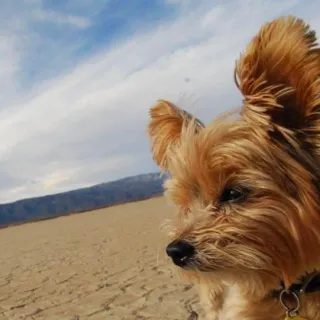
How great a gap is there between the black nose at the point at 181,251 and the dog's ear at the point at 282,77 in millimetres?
803

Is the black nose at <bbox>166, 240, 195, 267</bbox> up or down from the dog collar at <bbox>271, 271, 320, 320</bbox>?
up

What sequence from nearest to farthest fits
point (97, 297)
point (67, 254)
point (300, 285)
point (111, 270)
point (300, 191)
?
point (300, 191) < point (300, 285) < point (97, 297) < point (111, 270) < point (67, 254)

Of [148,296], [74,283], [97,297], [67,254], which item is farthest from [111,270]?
[67,254]

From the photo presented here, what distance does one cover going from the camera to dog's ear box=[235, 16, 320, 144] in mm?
3105

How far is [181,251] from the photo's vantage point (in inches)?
138

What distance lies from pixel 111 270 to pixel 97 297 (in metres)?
2.92

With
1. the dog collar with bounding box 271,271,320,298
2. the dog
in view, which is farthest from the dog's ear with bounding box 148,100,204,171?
the dog collar with bounding box 271,271,320,298

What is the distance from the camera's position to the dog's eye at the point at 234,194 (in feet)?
11.2

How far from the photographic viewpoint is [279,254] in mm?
3365

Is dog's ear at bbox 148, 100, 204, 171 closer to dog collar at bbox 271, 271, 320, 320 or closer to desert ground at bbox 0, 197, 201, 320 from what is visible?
desert ground at bbox 0, 197, 201, 320

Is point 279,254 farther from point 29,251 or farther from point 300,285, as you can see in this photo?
point 29,251

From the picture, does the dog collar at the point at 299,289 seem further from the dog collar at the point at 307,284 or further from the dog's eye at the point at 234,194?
the dog's eye at the point at 234,194

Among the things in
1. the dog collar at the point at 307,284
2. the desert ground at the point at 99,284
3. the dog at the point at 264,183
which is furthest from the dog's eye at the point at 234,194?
the desert ground at the point at 99,284

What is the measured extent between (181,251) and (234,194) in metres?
0.45
